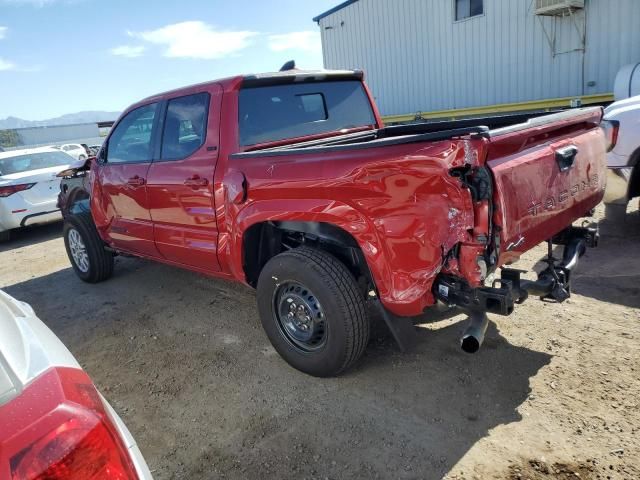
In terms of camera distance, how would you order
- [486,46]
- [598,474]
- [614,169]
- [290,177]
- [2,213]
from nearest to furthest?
[598,474], [290,177], [614,169], [2,213], [486,46]

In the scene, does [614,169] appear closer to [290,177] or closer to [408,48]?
[290,177]

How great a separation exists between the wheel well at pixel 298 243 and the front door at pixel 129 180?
138 centimetres

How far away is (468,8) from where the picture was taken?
11859 millimetres

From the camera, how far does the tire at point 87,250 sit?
218 inches

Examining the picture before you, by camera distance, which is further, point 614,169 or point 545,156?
point 614,169

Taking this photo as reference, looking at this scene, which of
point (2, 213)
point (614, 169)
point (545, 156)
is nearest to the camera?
point (545, 156)

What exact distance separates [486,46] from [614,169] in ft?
25.8

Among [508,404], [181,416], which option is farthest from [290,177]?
[508,404]

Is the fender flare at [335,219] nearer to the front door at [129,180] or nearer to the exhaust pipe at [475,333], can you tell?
the exhaust pipe at [475,333]

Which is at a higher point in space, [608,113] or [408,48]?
[408,48]

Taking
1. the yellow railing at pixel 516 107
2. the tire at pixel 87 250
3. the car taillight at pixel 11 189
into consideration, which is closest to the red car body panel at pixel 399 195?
the tire at pixel 87 250

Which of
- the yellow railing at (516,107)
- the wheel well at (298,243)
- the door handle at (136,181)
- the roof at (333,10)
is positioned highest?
the roof at (333,10)

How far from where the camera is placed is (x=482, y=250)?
232cm

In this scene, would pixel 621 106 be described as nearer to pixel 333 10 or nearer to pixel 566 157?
pixel 566 157
